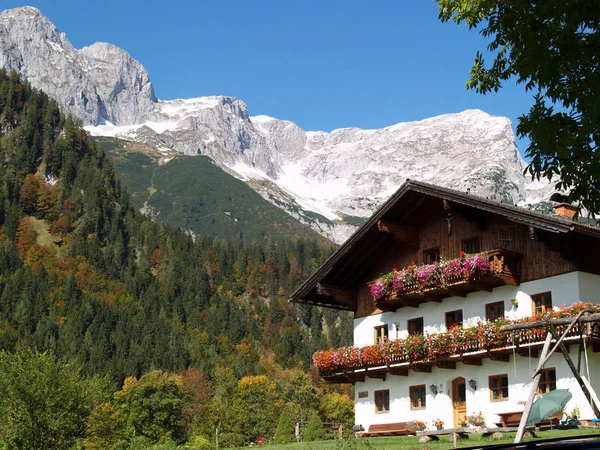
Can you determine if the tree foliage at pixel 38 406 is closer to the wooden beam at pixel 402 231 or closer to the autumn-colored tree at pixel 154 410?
the wooden beam at pixel 402 231

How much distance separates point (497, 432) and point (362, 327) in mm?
12776

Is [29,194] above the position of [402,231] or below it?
above

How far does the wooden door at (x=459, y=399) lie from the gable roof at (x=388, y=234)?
7.07m

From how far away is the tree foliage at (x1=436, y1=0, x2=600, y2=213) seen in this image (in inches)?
508

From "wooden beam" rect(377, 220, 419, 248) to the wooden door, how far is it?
6.27 m

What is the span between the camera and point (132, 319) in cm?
16588

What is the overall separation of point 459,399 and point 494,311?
12.6 feet

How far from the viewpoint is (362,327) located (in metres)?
39.6

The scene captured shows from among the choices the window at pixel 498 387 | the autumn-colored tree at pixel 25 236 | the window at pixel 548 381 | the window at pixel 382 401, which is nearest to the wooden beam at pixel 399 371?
the window at pixel 382 401

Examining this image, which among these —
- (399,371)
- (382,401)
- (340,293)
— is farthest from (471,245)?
(382,401)

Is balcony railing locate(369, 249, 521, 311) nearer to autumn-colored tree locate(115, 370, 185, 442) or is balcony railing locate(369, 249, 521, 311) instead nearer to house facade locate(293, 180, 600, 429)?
house facade locate(293, 180, 600, 429)

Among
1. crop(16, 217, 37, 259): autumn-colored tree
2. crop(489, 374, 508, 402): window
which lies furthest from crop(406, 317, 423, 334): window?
crop(16, 217, 37, 259): autumn-colored tree

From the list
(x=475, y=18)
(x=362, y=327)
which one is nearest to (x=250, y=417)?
(x=362, y=327)

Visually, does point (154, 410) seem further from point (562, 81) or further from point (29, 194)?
point (562, 81)
